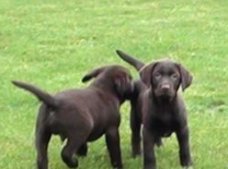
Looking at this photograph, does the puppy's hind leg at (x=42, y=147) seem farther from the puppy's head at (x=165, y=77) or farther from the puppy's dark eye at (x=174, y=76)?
the puppy's dark eye at (x=174, y=76)

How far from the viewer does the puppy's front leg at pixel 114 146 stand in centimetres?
803

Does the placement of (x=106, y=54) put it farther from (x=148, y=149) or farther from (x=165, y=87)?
(x=165, y=87)

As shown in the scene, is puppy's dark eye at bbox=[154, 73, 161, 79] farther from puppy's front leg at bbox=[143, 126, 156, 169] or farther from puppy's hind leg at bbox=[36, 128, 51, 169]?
puppy's hind leg at bbox=[36, 128, 51, 169]

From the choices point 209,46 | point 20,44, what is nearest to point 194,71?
point 209,46

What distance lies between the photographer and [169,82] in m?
7.48

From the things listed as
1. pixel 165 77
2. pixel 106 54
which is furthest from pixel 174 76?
pixel 106 54

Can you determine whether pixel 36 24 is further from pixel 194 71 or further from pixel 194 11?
pixel 194 71

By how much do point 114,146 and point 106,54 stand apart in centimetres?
623

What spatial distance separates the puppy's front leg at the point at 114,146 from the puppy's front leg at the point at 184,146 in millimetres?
571

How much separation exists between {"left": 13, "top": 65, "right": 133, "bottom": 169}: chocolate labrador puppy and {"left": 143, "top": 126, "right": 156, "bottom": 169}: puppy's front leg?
12.1 inches

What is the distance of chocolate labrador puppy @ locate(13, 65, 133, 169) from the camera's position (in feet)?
24.7

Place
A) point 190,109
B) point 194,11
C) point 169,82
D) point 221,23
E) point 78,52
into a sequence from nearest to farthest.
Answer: point 169,82
point 190,109
point 78,52
point 221,23
point 194,11

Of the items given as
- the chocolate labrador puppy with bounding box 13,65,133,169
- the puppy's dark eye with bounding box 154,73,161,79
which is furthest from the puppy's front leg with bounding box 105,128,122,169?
the puppy's dark eye with bounding box 154,73,161,79

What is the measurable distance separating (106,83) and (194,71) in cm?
460
